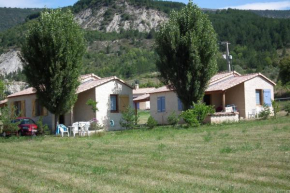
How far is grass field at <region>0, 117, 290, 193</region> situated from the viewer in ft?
28.0

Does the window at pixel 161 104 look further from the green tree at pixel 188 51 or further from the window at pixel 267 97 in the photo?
the window at pixel 267 97

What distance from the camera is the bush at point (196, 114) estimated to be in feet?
81.5

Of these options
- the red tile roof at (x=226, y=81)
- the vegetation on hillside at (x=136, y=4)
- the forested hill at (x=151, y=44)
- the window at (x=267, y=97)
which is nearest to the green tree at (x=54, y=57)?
the red tile roof at (x=226, y=81)

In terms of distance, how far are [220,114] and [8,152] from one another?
1473cm

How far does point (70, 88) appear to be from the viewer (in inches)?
963

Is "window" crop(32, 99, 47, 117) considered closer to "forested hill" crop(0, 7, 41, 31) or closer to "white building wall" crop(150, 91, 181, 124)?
"white building wall" crop(150, 91, 181, 124)

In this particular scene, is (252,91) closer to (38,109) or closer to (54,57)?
(54,57)

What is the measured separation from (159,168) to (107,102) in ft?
62.0

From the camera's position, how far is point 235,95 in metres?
31.7

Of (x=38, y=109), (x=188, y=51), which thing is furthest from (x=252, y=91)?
(x=38, y=109)

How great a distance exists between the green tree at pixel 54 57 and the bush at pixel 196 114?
267 inches

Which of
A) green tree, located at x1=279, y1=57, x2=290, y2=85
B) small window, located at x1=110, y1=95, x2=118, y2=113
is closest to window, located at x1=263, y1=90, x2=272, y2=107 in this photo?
small window, located at x1=110, y1=95, x2=118, y2=113

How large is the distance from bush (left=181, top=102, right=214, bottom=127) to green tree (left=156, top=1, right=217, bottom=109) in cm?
213

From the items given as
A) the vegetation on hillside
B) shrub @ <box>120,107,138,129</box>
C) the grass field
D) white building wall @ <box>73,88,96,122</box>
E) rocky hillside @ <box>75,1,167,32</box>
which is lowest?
the grass field
